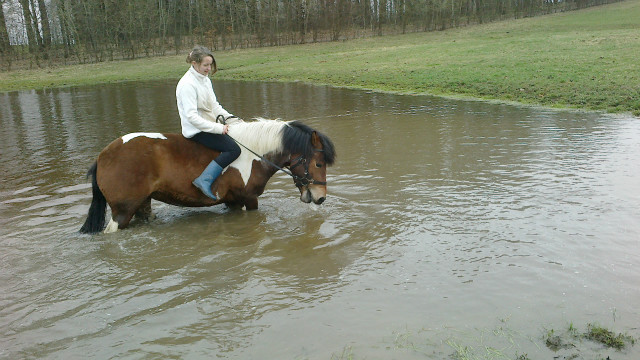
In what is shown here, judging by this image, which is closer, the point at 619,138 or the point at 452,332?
the point at 452,332

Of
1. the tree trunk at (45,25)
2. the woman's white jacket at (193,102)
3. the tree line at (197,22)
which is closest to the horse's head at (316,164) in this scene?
the woman's white jacket at (193,102)

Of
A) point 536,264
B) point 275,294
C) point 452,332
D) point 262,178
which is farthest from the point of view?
point 262,178

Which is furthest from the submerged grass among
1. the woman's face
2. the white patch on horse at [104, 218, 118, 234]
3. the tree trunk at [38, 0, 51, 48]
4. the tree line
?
the tree trunk at [38, 0, 51, 48]

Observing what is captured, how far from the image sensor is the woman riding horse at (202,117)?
6684mm

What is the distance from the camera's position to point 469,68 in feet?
76.0

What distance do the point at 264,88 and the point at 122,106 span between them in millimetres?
7533

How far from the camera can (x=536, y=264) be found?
5.41 m

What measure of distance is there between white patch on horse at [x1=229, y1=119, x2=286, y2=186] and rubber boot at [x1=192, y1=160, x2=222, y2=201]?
0.30m

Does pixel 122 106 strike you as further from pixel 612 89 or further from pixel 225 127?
pixel 612 89

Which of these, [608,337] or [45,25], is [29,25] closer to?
[45,25]

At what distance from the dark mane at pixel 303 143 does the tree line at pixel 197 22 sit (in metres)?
46.1

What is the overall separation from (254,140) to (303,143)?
2.54ft

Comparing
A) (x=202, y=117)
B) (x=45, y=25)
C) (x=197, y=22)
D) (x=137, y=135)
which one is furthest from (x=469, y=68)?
(x=45, y=25)

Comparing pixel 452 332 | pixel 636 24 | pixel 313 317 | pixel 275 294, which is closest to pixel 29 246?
pixel 275 294
